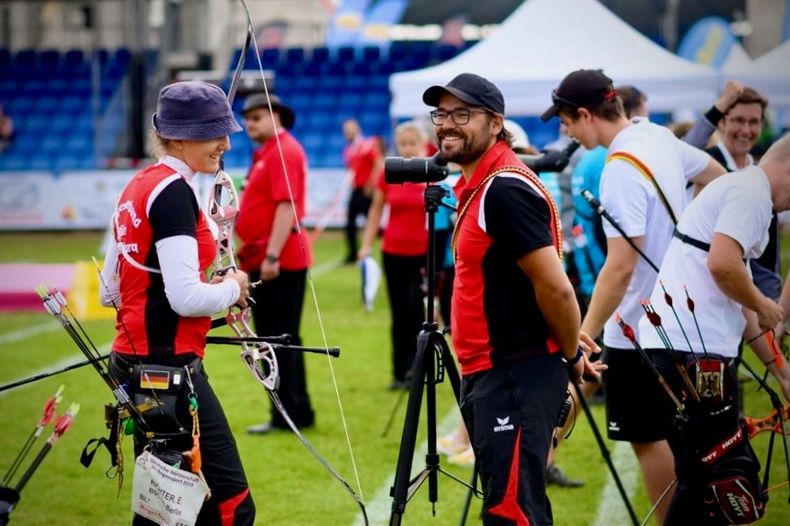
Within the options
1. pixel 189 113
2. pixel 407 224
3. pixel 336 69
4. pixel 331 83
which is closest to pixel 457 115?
pixel 189 113

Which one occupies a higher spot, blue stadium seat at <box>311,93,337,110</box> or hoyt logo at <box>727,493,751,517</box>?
hoyt logo at <box>727,493,751,517</box>

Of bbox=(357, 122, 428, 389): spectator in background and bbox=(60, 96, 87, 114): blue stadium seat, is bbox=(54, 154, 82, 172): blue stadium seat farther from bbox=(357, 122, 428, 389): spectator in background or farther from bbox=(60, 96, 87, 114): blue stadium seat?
bbox=(357, 122, 428, 389): spectator in background

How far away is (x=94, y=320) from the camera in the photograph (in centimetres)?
1189

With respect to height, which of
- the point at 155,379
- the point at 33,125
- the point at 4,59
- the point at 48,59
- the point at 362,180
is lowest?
the point at 33,125

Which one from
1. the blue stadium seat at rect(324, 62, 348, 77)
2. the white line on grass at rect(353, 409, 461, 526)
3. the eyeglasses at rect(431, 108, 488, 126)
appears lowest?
the blue stadium seat at rect(324, 62, 348, 77)

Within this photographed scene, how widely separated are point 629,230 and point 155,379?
2052mm

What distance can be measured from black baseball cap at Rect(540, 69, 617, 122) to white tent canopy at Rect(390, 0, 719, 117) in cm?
482

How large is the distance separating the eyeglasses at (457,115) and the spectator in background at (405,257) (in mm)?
4512

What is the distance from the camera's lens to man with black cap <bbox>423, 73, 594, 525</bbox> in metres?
3.54

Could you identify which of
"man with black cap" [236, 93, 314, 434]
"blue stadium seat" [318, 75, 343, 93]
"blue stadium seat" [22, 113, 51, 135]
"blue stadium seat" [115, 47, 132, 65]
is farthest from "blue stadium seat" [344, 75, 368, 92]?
"man with black cap" [236, 93, 314, 434]

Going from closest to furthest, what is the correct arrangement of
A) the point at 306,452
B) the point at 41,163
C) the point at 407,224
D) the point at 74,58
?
the point at 306,452, the point at 407,224, the point at 41,163, the point at 74,58

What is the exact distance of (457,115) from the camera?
12.2 ft

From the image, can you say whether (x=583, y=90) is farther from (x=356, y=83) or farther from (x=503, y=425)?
(x=356, y=83)

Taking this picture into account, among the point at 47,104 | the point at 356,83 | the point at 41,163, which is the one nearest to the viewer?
the point at 41,163
